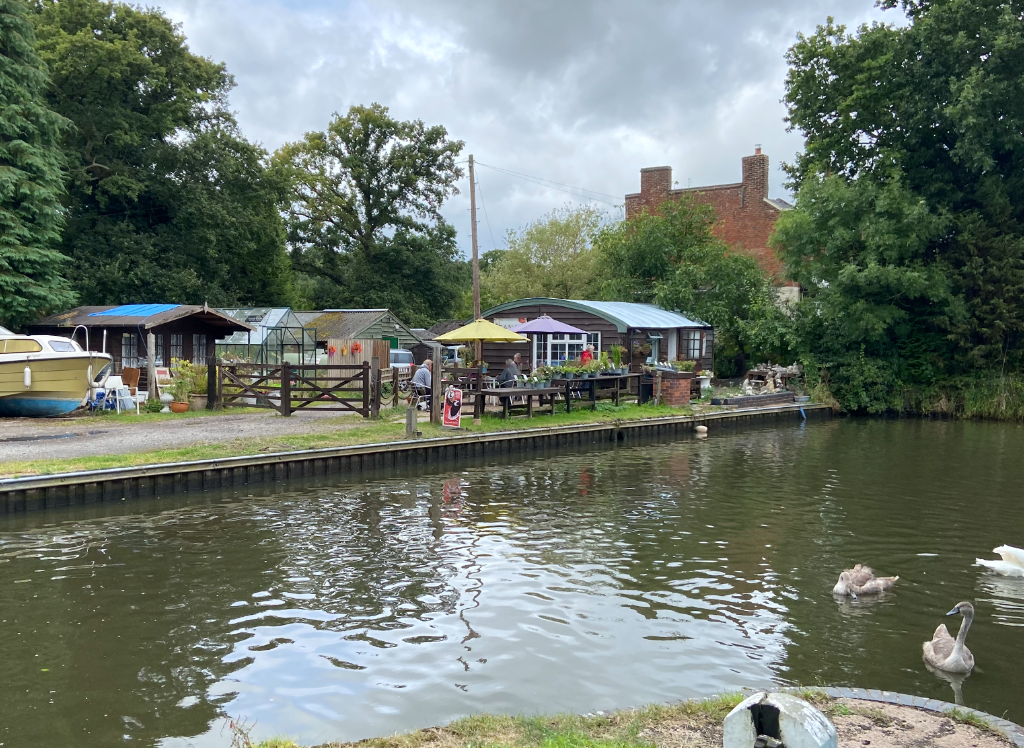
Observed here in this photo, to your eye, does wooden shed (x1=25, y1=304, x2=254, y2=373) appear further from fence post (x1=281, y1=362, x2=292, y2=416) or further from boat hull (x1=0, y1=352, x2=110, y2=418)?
fence post (x1=281, y1=362, x2=292, y2=416)

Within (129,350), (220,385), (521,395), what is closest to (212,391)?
(220,385)

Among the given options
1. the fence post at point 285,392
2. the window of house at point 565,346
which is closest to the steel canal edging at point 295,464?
the fence post at point 285,392

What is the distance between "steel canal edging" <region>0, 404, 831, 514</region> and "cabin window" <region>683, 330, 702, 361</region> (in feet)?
32.1

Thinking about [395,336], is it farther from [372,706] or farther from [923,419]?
[372,706]

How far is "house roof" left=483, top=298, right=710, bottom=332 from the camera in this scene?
27.2m

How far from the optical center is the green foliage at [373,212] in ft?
150

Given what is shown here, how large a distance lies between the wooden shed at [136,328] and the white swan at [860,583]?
20304mm

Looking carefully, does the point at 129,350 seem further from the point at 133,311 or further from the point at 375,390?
the point at 375,390

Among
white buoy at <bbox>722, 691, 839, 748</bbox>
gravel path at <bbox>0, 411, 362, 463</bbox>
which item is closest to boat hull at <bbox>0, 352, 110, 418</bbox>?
gravel path at <bbox>0, 411, 362, 463</bbox>

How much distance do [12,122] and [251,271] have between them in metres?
16.8

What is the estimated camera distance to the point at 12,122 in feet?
80.7

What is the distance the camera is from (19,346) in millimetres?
19219

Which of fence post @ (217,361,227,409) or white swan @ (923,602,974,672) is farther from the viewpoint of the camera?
fence post @ (217,361,227,409)

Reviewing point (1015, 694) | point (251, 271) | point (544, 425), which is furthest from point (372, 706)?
point (251, 271)
